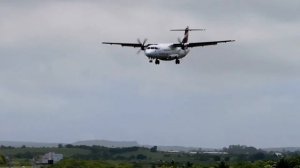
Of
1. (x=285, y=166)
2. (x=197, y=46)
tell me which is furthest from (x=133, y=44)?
(x=285, y=166)

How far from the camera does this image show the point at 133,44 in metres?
181

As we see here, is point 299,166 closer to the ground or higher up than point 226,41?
closer to the ground

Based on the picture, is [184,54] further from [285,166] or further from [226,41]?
[285,166]

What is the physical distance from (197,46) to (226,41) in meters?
14.3

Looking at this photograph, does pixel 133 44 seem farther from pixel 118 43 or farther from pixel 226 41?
pixel 226 41

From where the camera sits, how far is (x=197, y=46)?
176 metres

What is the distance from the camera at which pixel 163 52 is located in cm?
16262

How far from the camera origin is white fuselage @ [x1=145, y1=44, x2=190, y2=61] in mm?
162125

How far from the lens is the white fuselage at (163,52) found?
16212 centimetres

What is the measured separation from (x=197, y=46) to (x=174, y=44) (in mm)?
11450

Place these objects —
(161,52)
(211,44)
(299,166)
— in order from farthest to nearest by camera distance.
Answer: (299,166), (211,44), (161,52)

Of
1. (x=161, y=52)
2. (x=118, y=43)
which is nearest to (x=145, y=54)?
(x=161, y=52)

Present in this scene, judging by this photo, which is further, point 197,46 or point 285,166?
point 285,166

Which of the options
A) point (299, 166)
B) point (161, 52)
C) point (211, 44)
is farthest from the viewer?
point (299, 166)
